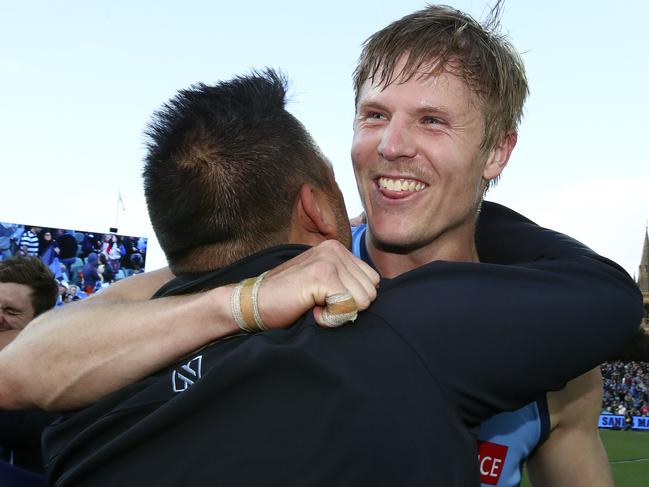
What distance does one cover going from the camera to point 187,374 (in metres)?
1.77

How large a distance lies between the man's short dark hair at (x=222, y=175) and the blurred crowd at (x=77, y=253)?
98.5 feet

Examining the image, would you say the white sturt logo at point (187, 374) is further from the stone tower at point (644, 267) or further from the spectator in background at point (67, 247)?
the stone tower at point (644, 267)

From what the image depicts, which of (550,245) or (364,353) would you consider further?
(550,245)

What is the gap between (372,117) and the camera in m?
3.22

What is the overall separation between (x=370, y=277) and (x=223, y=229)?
18.5 inches

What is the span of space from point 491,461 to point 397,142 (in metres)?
1.32

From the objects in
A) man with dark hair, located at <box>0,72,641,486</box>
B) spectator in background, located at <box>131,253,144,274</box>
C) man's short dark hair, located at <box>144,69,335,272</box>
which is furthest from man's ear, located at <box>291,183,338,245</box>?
spectator in background, located at <box>131,253,144,274</box>

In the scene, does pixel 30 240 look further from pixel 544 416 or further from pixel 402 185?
pixel 544 416

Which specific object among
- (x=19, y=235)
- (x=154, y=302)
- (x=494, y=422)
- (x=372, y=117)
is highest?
(x=372, y=117)

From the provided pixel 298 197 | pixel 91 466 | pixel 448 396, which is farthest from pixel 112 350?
pixel 448 396

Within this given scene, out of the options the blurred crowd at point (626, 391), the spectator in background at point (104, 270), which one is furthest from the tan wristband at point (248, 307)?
the blurred crowd at point (626, 391)

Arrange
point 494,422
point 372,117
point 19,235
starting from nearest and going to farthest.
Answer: point 494,422, point 372,117, point 19,235

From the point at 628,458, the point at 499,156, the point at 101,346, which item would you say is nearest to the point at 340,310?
the point at 101,346

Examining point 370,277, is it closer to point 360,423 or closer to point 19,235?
point 360,423
